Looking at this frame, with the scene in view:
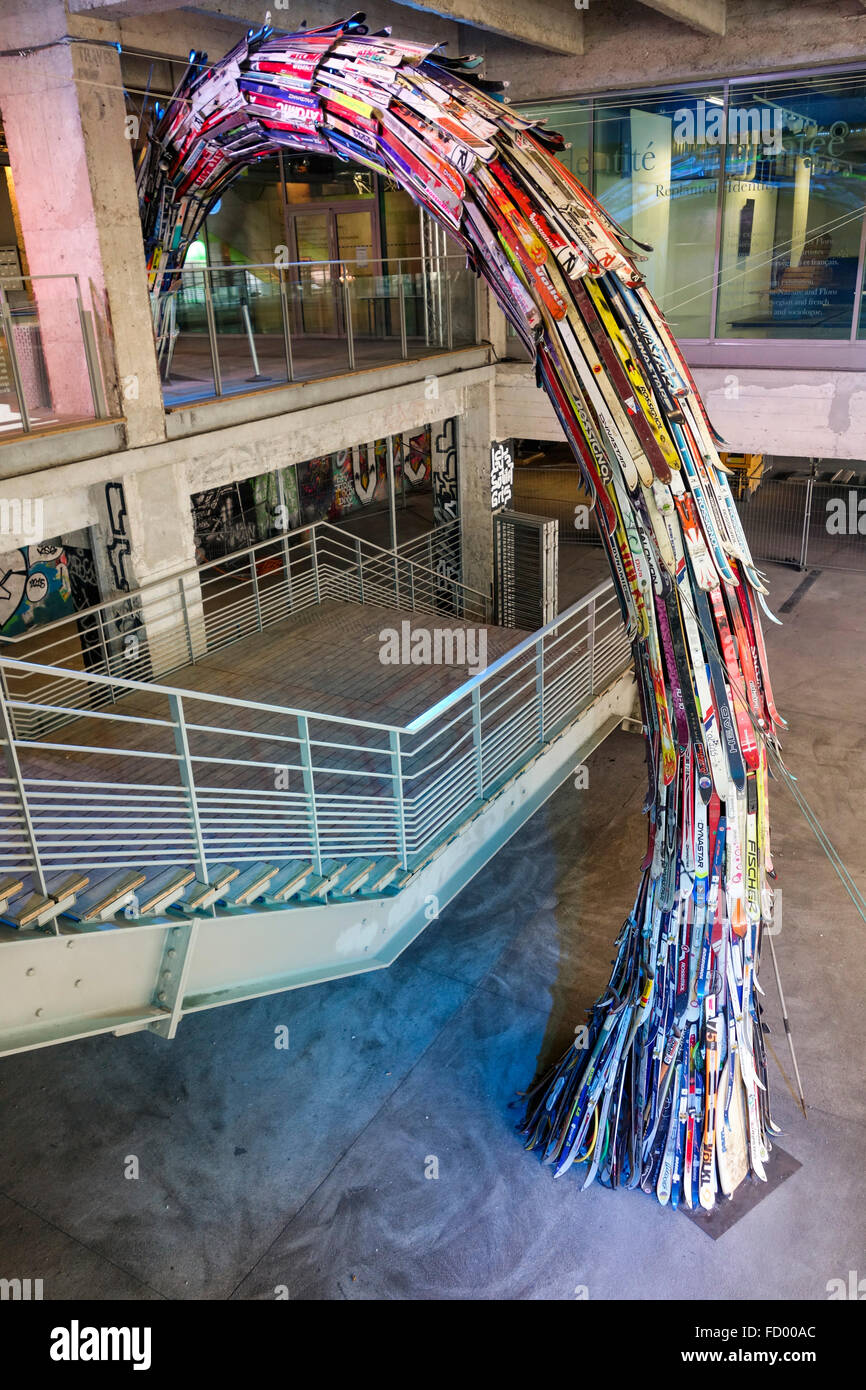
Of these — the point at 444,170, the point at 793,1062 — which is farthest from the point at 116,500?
the point at 793,1062

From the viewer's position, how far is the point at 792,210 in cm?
1309

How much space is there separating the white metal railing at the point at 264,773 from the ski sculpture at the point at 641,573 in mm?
1756

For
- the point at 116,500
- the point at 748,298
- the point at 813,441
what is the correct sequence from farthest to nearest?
the point at 748,298
the point at 813,441
the point at 116,500

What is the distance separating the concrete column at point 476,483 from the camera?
15.1m

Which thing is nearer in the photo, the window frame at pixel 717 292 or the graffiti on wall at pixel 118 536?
the graffiti on wall at pixel 118 536

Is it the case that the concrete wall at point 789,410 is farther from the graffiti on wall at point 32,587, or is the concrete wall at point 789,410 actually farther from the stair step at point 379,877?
the graffiti on wall at point 32,587

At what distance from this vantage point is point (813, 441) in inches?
493

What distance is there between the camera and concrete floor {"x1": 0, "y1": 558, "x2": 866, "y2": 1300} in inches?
248

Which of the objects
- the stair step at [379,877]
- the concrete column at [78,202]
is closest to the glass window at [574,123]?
the concrete column at [78,202]

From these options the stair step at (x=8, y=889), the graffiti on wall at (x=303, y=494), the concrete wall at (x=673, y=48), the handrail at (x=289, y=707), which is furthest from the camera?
the graffiti on wall at (x=303, y=494)

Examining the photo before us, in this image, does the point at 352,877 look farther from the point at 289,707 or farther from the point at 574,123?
the point at 574,123

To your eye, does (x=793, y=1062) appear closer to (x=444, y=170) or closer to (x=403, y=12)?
(x=444, y=170)

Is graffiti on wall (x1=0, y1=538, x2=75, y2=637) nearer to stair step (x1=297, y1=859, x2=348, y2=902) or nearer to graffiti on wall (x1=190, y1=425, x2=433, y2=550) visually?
graffiti on wall (x1=190, y1=425, x2=433, y2=550)

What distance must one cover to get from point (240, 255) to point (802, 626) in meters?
11.4
